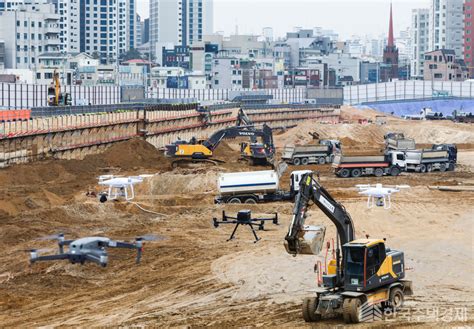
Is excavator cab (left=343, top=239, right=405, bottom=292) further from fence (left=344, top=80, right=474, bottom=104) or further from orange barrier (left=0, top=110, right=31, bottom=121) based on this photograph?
fence (left=344, top=80, right=474, bottom=104)

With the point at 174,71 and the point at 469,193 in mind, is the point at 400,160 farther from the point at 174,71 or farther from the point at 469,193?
the point at 174,71

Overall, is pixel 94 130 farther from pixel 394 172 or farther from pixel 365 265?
pixel 365 265

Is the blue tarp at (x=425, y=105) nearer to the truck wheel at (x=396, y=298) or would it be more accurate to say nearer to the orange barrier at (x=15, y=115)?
the orange barrier at (x=15, y=115)

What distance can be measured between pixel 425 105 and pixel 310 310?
370 ft

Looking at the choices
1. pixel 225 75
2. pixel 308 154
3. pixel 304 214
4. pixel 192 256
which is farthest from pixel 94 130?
pixel 225 75

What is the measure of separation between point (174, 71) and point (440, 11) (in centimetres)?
5326

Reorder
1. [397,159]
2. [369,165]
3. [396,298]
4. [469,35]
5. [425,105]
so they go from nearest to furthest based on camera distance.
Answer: [396,298] → [369,165] → [397,159] → [425,105] → [469,35]

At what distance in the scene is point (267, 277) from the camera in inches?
1232

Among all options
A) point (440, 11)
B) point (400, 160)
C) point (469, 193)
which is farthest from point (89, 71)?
point (469, 193)

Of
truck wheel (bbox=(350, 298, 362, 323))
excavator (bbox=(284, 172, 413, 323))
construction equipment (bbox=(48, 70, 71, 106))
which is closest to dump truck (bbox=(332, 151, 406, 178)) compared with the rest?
construction equipment (bbox=(48, 70, 71, 106))

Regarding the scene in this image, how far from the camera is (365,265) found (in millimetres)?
24766

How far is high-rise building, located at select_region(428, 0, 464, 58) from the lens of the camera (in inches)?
7613

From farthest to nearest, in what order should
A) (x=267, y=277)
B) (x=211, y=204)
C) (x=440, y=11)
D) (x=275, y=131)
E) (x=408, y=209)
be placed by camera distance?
(x=440, y=11) < (x=275, y=131) < (x=211, y=204) < (x=408, y=209) < (x=267, y=277)

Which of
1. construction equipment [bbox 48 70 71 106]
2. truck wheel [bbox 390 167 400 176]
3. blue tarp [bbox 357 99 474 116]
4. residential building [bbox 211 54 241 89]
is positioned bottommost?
truck wheel [bbox 390 167 400 176]
